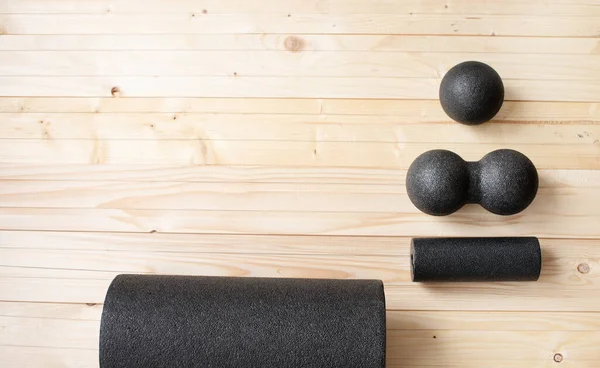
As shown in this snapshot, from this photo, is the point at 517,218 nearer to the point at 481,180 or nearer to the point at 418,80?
the point at 481,180

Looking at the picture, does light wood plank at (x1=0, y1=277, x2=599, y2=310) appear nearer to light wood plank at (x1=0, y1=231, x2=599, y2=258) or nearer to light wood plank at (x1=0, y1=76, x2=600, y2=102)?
light wood plank at (x1=0, y1=231, x2=599, y2=258)

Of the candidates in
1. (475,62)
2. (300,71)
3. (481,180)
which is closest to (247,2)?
(300,71)

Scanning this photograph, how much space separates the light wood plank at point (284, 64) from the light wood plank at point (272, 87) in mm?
11

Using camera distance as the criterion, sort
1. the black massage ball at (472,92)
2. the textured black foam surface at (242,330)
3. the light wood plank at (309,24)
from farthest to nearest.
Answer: the light wood plank at (309,24) → the black massage ball at (472,92) → the textured black foam surface at (242,330)

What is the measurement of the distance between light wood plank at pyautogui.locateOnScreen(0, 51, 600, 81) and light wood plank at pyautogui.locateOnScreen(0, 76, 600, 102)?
1 cm

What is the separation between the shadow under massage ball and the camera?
957 mm

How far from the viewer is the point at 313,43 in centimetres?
110

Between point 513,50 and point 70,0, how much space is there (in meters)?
0.90

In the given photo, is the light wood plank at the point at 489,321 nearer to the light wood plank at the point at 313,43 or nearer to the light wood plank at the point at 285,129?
the light wood plank at the point at 285,129

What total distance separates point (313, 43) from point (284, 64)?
0.07 meters

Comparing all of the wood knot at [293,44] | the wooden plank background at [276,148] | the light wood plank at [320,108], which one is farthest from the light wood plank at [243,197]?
the wood knot at [293,44]

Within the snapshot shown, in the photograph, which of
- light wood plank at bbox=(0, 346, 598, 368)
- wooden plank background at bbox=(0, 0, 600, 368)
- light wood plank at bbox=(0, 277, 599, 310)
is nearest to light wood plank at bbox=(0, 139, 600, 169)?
wooden plank background at bbox=(0, 0, 600, 368)

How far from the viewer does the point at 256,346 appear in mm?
882

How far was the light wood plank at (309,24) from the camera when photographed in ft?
3.59
